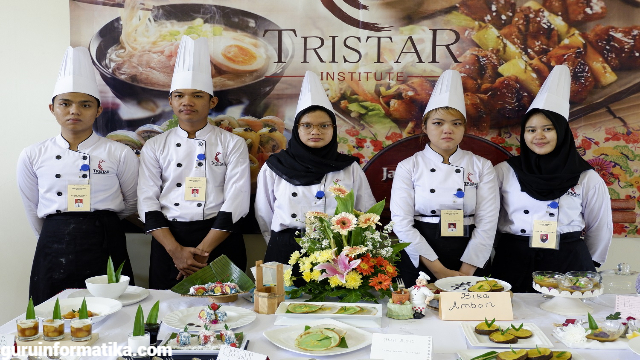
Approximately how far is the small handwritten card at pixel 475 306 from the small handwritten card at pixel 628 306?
36cm

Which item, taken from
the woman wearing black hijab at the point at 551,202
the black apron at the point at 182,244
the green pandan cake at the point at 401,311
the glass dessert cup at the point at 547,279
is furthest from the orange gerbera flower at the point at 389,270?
the black apron at the point at 182,244

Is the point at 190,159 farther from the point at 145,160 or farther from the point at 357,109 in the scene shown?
the point at 357,109

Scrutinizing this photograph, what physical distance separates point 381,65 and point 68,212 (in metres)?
1.89

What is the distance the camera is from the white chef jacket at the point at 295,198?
2.82m

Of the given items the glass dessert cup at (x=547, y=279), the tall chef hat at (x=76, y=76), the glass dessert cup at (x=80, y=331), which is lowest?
the glass dessert cup at (x=80, y=331)

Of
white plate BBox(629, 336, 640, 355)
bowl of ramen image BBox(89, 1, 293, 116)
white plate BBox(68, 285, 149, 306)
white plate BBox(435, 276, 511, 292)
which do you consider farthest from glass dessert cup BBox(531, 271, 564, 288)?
bowl of ramen image BBox(89, 1, 293, 116)

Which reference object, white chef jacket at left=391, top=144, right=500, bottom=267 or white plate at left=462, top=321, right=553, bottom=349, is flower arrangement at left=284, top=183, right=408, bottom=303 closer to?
white plate at left=462, top=321, right=553, bottom=349

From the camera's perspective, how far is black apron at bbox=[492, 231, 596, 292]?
2727 millimetres

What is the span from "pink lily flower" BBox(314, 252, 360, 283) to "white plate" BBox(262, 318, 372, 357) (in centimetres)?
19

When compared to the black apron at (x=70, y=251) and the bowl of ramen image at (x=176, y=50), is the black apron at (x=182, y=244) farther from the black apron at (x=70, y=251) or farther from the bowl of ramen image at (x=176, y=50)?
the bowl of ramen image at (x=176, y=50)

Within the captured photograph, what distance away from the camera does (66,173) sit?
114 inches

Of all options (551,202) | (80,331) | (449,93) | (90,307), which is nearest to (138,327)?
(80,331)

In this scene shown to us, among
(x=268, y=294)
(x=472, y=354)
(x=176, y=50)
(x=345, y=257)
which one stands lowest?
(x=472, y=354)

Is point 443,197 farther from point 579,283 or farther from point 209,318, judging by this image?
point 209,318
